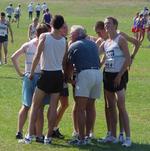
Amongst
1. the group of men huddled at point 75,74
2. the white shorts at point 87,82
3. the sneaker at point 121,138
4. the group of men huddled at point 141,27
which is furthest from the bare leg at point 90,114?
the group of men huddled at point 141,27

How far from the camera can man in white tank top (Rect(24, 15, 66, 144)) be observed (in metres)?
9.16

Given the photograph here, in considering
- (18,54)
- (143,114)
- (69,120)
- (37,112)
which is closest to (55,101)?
(37,112)

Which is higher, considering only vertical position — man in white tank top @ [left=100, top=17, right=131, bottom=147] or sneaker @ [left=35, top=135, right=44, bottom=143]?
man in white tank top @ [left=100, top=17, right=131, bottom=147]

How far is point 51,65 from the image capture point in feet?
30.2

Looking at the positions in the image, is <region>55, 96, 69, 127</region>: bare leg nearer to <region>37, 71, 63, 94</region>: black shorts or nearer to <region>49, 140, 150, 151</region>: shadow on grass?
<region>49, 140, 150, 151</region>: shadow on grass

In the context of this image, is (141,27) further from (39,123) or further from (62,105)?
(39,123)

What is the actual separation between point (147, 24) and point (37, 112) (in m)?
25.1


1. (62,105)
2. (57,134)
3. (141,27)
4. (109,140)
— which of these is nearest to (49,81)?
(62,105)

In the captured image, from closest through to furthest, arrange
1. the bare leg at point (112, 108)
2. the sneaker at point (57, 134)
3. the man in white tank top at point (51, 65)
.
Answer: the man in white tank top at point (51, 65) < the bare leg at point (112, 108) < the sneaker at point (57, 134)

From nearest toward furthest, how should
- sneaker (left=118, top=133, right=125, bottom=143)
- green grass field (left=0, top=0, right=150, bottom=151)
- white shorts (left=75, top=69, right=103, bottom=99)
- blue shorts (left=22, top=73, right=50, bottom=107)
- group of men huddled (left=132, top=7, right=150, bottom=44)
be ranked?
white shorts (left=75, top=69, right=103, bottom=99)
green grass field (left=0, top=0, right=150, bottom=151)
blue shorts (left=22, top=73, right=50, bottom=107)
sneaker (left=118, top=133, right=125, bottom=143)
group of men huddled (left=132, top=7, right=150, bottom=44)

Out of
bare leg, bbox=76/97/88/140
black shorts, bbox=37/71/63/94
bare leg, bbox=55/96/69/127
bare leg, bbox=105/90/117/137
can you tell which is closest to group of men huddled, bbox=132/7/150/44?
bare leg, bbox=55/96/69/127

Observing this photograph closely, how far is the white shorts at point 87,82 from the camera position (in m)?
9.27

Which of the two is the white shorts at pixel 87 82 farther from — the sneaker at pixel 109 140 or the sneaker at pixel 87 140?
the sneaker at pixel 109 140

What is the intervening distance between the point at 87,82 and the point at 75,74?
0.91 feet
